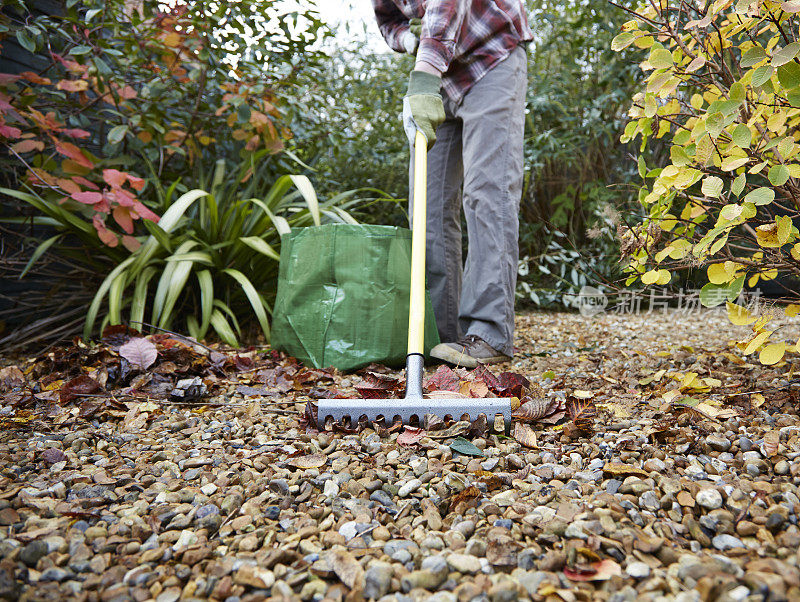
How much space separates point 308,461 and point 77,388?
846 mm

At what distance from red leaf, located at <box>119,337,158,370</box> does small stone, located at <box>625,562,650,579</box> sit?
56.9 inches

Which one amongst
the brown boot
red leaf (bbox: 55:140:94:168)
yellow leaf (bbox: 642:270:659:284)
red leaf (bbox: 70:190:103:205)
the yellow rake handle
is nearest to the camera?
yellow leaf (bbox: 642:270:659:284)

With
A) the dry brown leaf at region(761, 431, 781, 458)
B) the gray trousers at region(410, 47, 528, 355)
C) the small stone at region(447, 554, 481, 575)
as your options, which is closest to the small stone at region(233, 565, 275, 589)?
the small stone at region(447, 554, 481, 575)

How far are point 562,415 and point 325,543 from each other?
2.16ft

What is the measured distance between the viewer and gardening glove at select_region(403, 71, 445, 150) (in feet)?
5.73

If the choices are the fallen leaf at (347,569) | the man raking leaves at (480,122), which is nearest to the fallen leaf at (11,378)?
the man raking leaves at (480,122)

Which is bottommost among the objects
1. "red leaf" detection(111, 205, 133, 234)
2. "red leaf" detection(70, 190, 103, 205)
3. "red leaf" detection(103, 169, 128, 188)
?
"red leaf" detection(111, 205, 133, 234)

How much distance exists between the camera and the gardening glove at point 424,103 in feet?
5.73

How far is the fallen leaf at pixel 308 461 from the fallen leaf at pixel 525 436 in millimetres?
391

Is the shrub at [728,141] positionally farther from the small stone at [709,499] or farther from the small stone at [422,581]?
the small stone at [422,581]

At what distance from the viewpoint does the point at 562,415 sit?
1.27 meters

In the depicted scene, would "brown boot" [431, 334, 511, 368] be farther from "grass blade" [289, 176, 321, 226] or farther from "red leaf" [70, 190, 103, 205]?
"red leaf" [70, 190, 103, 205]

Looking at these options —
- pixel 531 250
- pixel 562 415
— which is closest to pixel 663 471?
pixel 562 415

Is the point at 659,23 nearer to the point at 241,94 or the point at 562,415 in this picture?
the point at 562,415
